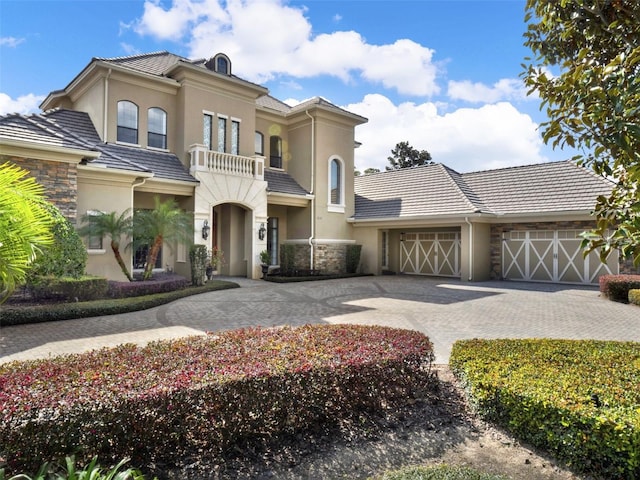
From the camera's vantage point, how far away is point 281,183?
2109 centimetres

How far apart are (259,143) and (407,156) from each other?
3124 cm

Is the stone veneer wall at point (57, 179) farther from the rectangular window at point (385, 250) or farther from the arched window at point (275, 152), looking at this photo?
the rectangular window at point (385, 250)

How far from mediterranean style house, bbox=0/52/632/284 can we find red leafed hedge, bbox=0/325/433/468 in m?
9.81

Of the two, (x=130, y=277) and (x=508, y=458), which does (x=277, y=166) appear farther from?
(x=508, y=458)

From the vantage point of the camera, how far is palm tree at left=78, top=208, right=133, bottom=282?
12969 millimetres

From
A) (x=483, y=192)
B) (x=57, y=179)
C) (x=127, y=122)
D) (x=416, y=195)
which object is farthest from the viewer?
(x=416, y=195)

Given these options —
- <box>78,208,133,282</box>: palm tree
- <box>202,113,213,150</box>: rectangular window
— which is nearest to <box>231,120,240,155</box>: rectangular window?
<box>202,113,213,150</box>: rectangular window

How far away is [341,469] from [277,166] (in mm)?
19709

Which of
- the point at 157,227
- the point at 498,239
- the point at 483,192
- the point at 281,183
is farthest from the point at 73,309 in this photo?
the point at 483,192

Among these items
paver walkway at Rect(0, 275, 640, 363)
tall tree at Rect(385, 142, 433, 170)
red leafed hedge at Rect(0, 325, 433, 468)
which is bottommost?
paver walkway at Rect(0, 275, 640, 363)

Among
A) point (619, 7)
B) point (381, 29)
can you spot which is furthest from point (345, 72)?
point (619, 7)

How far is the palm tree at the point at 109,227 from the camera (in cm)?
1297

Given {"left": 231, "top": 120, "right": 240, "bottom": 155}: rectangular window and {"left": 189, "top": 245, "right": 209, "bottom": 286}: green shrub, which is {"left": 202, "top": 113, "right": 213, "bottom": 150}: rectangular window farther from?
{"left": 189, "top": 245, "right": 209, "bottom": 286}: green shrub

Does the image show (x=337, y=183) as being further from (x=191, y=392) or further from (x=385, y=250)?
(x=191, y=392)
